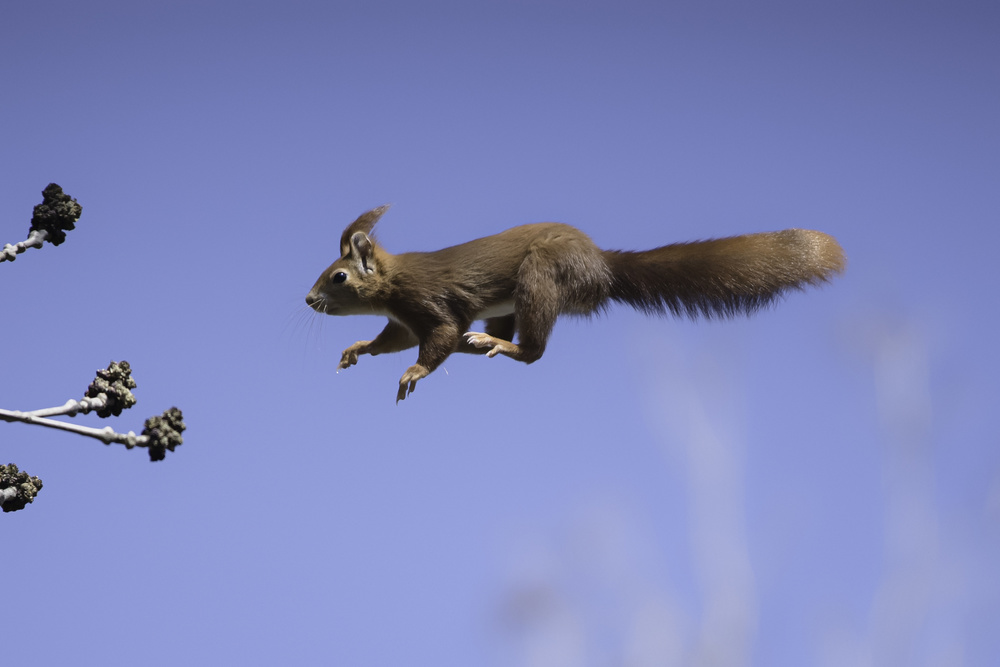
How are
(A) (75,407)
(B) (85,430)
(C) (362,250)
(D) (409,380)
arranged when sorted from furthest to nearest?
(C) (362,250)
(D) (409,380)
(A) (75,407)
(B) (85,430)

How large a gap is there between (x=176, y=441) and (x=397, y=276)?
1.65m

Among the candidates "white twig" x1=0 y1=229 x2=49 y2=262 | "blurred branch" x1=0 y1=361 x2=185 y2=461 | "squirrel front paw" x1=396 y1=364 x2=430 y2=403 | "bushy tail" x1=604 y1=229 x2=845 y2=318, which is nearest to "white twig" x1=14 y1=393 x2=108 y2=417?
"blurred branch" x1=0 y1=361 x2=185 y2=461

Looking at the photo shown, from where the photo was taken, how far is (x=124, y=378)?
8.77 feet

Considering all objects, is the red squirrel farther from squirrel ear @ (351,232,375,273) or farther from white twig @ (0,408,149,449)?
white twig @ (0,408,149,449)

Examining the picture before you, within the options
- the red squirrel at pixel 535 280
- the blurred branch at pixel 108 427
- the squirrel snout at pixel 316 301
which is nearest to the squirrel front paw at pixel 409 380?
the red squirrel at pixel 535 280

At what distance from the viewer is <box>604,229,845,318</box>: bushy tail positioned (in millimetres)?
3816

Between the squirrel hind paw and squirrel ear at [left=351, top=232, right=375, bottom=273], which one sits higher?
squirrel ear at [left=351, top=232, right=375, bottom=273]

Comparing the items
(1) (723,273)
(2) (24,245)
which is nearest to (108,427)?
(2) (24,245)

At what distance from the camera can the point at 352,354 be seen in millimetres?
4008

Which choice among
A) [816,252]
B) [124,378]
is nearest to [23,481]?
[124,378]

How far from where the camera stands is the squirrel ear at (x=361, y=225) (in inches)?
157

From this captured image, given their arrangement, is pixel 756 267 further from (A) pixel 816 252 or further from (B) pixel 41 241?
(B) pixel 41 241

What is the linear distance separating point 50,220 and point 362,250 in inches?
51.8

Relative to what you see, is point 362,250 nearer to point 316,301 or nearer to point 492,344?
point 316,301
